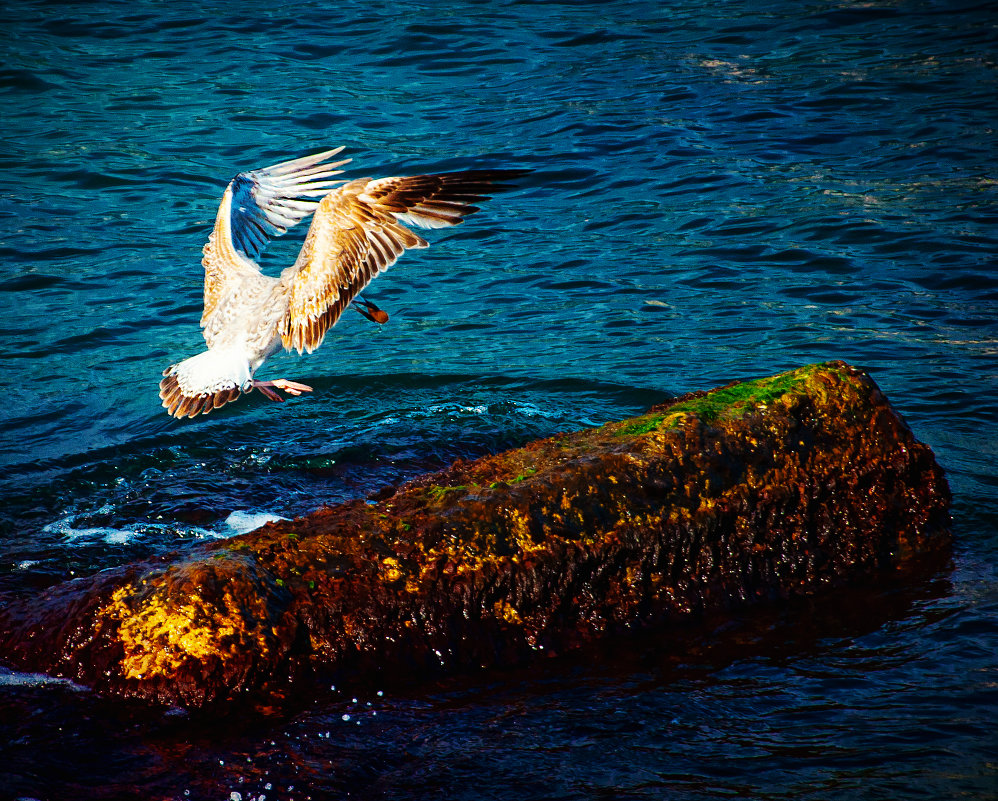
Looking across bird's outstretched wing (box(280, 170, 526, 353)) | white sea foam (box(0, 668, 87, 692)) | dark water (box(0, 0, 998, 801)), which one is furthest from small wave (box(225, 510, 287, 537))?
white sea foam (box(0, 668, 87, 692))

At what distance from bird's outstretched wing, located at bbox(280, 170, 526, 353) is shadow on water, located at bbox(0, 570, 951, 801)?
10.2 feet

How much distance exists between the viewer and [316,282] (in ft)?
21.5

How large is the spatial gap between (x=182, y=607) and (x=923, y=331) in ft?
20.9

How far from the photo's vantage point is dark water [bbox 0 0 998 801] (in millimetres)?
3678

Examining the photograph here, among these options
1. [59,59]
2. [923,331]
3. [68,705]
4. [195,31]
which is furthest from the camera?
[195,31]

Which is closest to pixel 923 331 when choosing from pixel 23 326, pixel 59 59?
pixel 23 326

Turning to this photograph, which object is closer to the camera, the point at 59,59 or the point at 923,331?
the point at 923,331

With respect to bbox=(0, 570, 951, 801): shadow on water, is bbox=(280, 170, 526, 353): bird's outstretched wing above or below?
above

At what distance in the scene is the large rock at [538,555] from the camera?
151 inches

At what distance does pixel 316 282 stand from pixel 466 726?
358 cm

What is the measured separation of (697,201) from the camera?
35.6ft

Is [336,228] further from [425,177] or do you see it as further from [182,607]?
[182,607]

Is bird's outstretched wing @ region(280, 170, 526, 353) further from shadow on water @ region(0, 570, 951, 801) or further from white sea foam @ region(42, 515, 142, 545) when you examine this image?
shadow on water @ region(0, 570, 951, 801)

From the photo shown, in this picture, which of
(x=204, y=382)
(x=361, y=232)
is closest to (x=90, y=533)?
(x=204, y=382)
